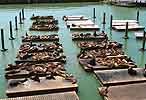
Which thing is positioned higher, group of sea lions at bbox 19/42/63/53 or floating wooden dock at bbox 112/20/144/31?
floating wooden dock at bbox 112/20/144/31

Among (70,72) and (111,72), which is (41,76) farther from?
(111,72)

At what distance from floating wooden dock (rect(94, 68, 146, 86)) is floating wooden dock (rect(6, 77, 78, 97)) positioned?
0.98 meters

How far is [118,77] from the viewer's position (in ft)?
28.3

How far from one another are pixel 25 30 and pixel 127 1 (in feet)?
41.2

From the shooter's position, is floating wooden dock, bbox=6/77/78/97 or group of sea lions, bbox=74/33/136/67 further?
group of sea lions, bbox=74/33/136/67

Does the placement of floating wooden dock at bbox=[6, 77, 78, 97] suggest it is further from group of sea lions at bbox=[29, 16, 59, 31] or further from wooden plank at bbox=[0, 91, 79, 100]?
group of sea lions at bbox=[29, 16, 59, 31]

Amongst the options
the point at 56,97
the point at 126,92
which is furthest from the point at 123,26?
the point at 56,97

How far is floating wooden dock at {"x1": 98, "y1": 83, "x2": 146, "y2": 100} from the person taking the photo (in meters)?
7.38

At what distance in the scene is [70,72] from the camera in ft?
31.3

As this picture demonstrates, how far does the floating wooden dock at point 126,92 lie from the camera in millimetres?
7383

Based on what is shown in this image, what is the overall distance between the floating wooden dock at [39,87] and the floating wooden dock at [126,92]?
0.92 metres

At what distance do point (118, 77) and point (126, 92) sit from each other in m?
1.01

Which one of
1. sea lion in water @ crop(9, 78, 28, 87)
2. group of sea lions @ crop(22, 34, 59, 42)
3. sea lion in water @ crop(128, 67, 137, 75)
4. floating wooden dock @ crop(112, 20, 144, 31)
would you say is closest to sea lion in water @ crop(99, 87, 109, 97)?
sea lion in water @ crop(128, 67, 137, 75)

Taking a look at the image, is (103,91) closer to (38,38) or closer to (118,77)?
(118,77)
